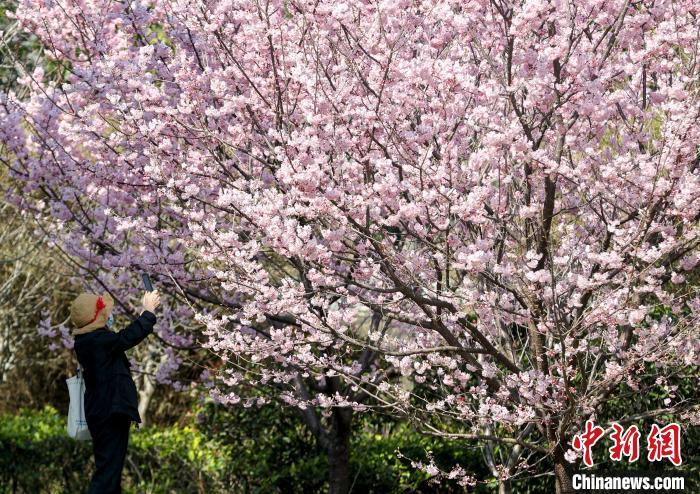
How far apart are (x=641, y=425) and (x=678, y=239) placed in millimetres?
2837

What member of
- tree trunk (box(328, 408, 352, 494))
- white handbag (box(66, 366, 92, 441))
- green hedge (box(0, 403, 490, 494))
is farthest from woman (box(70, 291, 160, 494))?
green hedge (box(0, 403, 490, 494))

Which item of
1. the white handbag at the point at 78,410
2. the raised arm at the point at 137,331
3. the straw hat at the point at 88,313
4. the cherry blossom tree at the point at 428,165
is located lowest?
the white handbag at the point at 78,410

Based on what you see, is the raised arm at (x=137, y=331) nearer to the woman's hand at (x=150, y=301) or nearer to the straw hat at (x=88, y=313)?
the woman's hand at (x=150, y=301)

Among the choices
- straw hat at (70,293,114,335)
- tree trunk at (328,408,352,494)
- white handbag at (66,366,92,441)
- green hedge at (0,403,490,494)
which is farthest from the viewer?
green hedge at (0,403,490,494)

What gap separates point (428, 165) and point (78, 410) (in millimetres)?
2921

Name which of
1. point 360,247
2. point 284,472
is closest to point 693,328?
point 360,247

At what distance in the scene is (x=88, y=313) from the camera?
19.3 ft

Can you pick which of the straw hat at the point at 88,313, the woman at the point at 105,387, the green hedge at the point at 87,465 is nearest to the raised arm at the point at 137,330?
the woman at the point at 105,387

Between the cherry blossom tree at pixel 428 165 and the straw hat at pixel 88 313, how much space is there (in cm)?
71

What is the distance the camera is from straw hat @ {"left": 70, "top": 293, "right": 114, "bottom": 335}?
231 inches

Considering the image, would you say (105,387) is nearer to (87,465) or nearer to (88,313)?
(88,313)

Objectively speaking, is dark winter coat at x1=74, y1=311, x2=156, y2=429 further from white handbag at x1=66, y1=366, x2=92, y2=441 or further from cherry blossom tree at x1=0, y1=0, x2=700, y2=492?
cherry blossom tree at x1=0, y1=0, x2=700, y2=492

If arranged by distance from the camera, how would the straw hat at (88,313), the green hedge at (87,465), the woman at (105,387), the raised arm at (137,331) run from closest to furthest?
the raised arm at (137,331)
the woman at (105,387)
the straw hat at (88,313)
the green hedge at (87,465)

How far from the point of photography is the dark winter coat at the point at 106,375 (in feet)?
18.9
